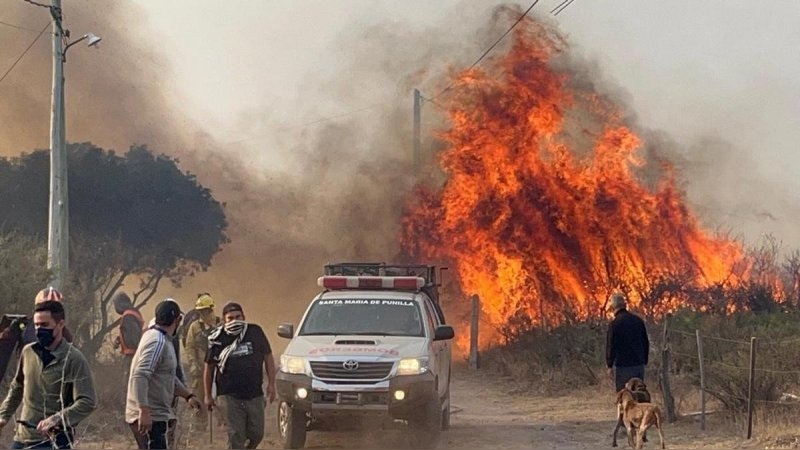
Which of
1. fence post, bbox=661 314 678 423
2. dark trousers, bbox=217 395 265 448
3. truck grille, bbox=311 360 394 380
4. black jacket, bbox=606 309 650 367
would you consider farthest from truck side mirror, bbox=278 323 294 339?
fence post, bbox=661 314 678 423

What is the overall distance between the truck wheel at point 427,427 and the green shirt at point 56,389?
5.81m

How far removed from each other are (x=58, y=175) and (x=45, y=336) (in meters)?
10.9

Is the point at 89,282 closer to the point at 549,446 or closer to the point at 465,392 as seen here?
the point at 465,392

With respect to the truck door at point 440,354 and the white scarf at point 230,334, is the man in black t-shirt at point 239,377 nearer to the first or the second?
the white scarf at point 230,334

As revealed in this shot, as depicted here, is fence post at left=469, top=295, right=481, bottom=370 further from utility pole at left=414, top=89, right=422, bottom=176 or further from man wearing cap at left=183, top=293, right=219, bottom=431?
man wearing cap at left=183, top=293, right=219, bottom=431

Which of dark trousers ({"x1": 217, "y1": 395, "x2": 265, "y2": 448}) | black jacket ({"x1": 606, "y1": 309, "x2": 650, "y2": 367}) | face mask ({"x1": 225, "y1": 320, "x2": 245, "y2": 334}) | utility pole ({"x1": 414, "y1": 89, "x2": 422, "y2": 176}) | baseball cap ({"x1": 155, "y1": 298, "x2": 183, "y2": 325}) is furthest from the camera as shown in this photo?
utility pole ({"x1": 414, "y1": 89, "x2": 422, "y2": 176})

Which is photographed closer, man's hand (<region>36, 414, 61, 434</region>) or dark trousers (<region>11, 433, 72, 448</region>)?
man's hand (<region>36, 414, 61, 434</region>)

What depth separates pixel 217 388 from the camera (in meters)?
9.48

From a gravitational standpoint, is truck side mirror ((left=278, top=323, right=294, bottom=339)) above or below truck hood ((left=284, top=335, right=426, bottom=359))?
above

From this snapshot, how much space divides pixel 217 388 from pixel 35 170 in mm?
19504

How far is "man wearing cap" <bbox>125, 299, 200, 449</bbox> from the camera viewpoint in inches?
296

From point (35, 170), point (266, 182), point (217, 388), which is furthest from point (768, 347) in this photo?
point (266, 182)

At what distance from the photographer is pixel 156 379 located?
765 cm

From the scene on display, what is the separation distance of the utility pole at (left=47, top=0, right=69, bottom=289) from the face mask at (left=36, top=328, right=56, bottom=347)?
9.94 m
